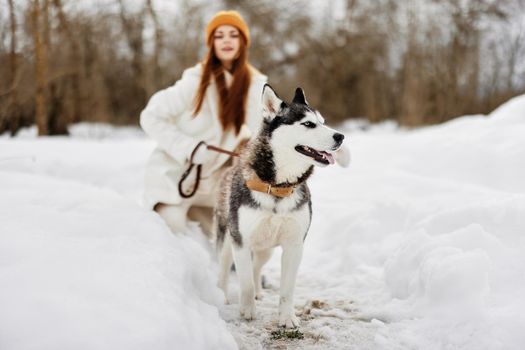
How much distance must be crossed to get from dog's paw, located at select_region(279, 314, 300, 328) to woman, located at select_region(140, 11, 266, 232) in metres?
1.50

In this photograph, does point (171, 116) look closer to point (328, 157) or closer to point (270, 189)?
point (270, 189)

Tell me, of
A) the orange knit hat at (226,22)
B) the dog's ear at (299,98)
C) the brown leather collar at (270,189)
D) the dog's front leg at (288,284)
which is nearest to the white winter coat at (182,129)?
the orange knit hat at (226,22)

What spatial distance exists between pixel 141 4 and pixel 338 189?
10454mm

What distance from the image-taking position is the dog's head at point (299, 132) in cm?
247

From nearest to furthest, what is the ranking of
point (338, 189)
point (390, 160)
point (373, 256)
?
point (373, 256) < point (338, 189) < point (390, 160)

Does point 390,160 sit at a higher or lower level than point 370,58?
lower

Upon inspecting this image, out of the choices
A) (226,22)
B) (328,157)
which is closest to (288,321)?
(328,157)

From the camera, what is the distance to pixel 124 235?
2580 mm

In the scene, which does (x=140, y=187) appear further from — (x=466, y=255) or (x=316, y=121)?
(x=466, y=255)

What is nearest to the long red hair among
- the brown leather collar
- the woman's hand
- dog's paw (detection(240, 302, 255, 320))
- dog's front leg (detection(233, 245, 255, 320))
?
the woman's hand

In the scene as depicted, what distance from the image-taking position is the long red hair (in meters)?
3.77

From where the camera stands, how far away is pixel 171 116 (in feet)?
12.9

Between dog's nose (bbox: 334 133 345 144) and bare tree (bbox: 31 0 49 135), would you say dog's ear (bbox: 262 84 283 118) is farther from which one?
bare tree (bbox: 31 0 49 135)

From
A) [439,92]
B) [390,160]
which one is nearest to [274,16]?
[439,92]
